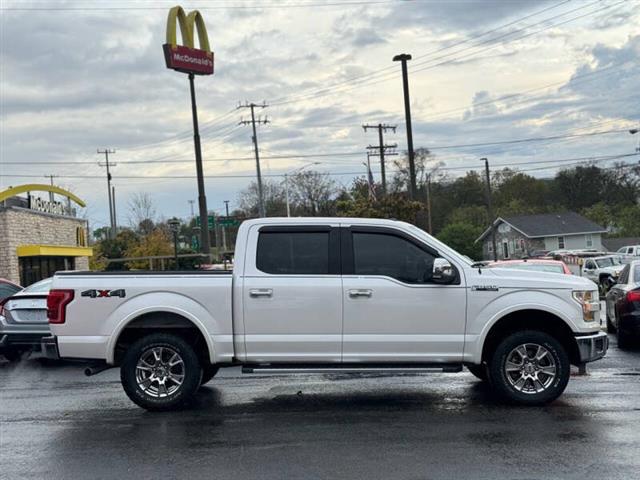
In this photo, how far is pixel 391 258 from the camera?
7.76 m

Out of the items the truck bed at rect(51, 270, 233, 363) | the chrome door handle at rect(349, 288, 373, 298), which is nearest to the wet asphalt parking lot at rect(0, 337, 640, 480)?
the truck bed at rect(51, 270, 233, 363)

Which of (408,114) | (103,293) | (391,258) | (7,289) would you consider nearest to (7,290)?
(7,289)

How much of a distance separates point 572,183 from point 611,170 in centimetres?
508

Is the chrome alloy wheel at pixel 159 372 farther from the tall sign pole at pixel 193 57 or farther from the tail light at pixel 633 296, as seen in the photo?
the tall sign pole at pixel 193 57

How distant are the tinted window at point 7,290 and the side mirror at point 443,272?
9578 millimetres

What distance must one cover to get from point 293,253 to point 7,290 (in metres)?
8.63

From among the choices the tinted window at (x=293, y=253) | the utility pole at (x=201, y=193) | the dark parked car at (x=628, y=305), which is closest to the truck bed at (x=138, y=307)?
the tinted window at (x=293, y=253)

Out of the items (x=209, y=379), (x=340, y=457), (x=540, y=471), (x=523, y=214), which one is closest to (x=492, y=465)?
(x=540, y=471)

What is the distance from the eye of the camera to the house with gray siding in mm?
80812

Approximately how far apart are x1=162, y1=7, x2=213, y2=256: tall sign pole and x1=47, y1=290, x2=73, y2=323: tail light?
34.7 meters

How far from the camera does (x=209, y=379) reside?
9219mm

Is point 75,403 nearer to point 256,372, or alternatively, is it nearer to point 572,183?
point 256,372

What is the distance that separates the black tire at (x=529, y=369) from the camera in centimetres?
758

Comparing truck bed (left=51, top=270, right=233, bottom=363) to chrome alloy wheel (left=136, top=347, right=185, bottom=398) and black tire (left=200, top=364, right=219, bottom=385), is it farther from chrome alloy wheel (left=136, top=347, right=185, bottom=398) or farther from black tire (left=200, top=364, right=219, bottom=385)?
black tire (left=200, top=364, right=219, bottom=385)
